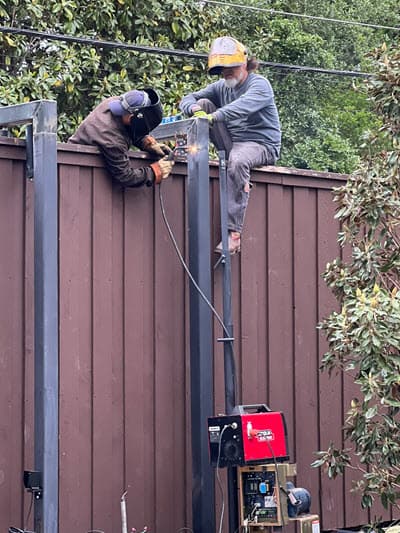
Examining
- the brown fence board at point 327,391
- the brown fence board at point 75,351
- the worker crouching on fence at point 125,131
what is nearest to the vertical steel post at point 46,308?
the brown fence board at point 75,351

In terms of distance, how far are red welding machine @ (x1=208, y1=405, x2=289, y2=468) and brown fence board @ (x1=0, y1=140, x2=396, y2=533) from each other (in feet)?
2.31

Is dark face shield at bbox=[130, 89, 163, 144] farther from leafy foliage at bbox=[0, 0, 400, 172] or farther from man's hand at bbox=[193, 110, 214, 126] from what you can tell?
leafy foliage at bbox=[0, 0, 400, 172]

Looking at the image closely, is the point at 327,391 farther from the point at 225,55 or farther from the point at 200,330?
the point at 225,55

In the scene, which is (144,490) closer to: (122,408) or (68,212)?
(122,408)

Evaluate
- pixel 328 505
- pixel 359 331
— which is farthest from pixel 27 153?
pixel 328 505

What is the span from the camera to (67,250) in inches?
299

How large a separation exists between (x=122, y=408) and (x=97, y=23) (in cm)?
680

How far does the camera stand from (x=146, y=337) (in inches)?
315

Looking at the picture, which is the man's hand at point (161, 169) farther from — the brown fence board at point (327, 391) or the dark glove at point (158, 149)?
the brown fence board at point (327, 391)

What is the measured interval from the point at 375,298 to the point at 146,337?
1.77m

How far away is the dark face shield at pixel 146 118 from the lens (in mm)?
7840

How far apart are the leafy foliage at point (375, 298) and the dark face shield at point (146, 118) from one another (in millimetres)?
1382

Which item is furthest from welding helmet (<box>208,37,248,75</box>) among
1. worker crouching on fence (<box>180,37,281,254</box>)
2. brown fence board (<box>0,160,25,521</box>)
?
brown fence board (<box>0,160,25,521</box>)

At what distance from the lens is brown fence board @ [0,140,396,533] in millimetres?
7383
